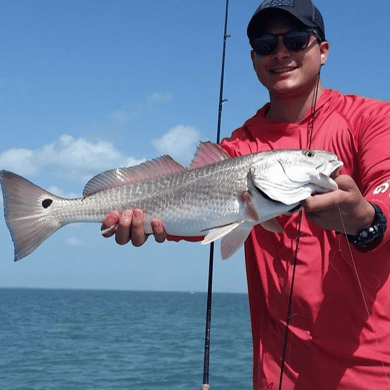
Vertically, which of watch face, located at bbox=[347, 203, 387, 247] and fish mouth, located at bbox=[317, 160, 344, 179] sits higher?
fish mouth, located at bbox=[317, 160, 344, 179]

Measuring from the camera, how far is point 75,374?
2677 cm

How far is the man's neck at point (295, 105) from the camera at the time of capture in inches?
176

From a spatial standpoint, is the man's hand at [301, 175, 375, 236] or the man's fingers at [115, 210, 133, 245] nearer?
the man's hand at [301, 175, 375, 236]

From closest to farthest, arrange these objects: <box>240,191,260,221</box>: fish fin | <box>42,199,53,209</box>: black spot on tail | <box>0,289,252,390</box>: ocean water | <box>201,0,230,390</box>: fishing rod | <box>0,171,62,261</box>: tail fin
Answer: <box>240,191,260,221</box>: fish fin → <box>0,171,62,261</box>: tail fin → <box>42,199,53,209</box>: black spot on tail → <box>201,0,230,390</box>: fishing rod → <box>0,289,252,390</box>: ocean water

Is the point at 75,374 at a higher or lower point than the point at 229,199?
lower

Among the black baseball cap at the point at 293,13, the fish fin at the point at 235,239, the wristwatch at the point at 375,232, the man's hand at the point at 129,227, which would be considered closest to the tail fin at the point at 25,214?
the man's hand at the point at 129,227

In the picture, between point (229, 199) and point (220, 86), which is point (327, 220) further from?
point (220, 86)

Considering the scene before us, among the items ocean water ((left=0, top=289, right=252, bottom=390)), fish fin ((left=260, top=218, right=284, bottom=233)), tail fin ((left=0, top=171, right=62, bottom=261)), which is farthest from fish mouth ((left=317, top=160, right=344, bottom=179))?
ocean water ((left=0, top=289, right=252, bottom=390))

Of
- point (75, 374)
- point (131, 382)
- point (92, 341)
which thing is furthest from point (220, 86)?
point (92, 341)

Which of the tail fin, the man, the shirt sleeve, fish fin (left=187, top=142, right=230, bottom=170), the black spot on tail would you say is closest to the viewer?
the shirt sleeve

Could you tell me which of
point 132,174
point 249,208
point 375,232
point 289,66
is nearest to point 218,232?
point 249,208

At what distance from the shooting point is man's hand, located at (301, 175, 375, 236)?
10.8 feet

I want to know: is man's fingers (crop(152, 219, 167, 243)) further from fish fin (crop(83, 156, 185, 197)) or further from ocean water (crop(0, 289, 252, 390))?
ocean water (crop(0, 289, 252, 390))

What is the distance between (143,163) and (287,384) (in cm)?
192
